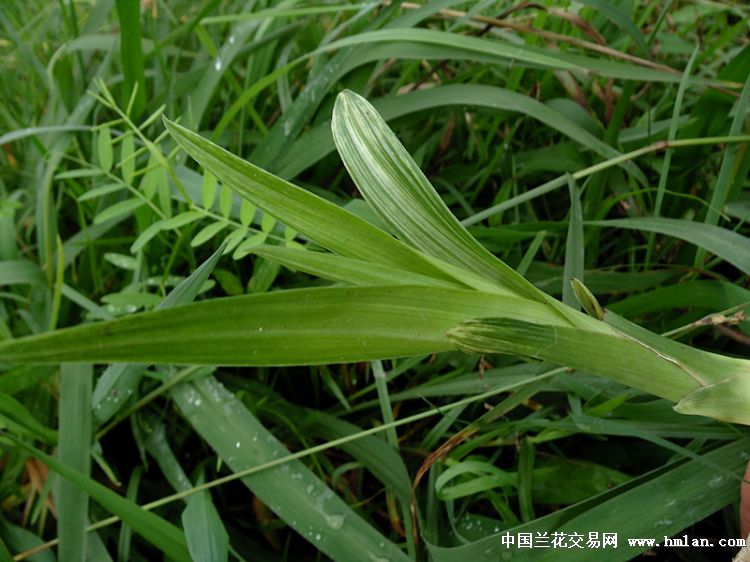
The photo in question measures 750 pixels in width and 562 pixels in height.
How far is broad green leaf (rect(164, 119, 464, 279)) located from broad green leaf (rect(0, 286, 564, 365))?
0.22ft

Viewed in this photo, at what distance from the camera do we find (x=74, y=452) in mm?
890

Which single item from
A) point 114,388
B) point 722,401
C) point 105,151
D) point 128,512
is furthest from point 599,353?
point 105,151

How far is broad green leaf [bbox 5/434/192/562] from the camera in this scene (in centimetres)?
76

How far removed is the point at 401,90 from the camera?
127 cm

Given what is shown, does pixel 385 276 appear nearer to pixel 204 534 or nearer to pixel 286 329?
pixel 286 329

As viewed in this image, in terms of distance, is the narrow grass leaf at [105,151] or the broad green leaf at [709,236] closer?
the broad green leaf at [709,236]

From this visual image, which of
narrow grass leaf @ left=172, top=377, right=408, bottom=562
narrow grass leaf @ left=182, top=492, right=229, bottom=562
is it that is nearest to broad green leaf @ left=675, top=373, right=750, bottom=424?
narrow grass leaf @ left=172, top=377, right=408, bottom=562

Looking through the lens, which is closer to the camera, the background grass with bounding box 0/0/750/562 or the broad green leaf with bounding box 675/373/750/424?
the broad green leaf with bounding box 675/373/750/424

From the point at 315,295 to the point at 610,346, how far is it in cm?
26

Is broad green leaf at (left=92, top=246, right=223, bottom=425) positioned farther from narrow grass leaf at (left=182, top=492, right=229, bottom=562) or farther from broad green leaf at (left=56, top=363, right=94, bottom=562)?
narrow grass leaf at (left=182, top=492, right=229, bottom=562)

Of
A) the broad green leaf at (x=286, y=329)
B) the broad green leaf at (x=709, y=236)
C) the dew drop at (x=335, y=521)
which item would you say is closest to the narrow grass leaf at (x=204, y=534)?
the dew drop at (x=335, y=521)

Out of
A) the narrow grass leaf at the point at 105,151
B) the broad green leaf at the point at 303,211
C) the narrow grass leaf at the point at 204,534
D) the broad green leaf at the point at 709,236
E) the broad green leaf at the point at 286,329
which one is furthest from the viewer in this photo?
the narrow grass leaf at the point at 105,151

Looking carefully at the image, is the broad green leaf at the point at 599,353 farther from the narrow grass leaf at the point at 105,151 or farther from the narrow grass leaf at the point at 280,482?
the narrow grass leaf at the point at 105,151

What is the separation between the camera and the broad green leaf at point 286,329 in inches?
17.6
